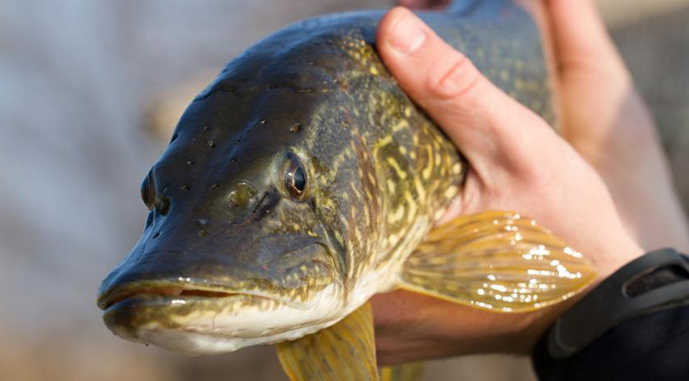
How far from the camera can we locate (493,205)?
8.34 ft

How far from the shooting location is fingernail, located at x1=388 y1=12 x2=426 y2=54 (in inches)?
91.7

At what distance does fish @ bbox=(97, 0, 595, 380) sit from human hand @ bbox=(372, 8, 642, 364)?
0.07m

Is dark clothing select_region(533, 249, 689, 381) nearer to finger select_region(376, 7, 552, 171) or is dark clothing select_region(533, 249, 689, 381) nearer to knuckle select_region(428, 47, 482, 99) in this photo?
finger select_region(376, 7, 552, 171)

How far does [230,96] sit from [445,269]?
0.82 m

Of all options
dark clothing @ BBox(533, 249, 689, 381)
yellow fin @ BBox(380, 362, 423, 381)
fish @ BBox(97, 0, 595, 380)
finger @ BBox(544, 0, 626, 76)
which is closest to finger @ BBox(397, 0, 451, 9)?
finger @ BBox(544, 0, 626, 76)

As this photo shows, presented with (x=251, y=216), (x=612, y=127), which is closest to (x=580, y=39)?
(x=612, y=127)

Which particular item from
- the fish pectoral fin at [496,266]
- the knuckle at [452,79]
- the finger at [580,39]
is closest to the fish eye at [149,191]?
the fish pectoral fin at [496,266]

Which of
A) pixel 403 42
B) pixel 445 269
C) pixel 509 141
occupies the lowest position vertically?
pixel 445 269

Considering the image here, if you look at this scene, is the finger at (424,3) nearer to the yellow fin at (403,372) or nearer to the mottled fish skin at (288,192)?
the mottled fish skin at (288,192)

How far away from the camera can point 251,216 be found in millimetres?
1696

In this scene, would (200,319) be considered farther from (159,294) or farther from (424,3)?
(424,3)

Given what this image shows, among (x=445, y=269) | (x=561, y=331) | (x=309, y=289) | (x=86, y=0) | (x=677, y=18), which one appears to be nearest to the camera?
(x=309, y=289)

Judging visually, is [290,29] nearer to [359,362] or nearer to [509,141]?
[509,141]

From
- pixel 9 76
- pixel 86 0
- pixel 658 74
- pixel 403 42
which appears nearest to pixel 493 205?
pixel 403 42
